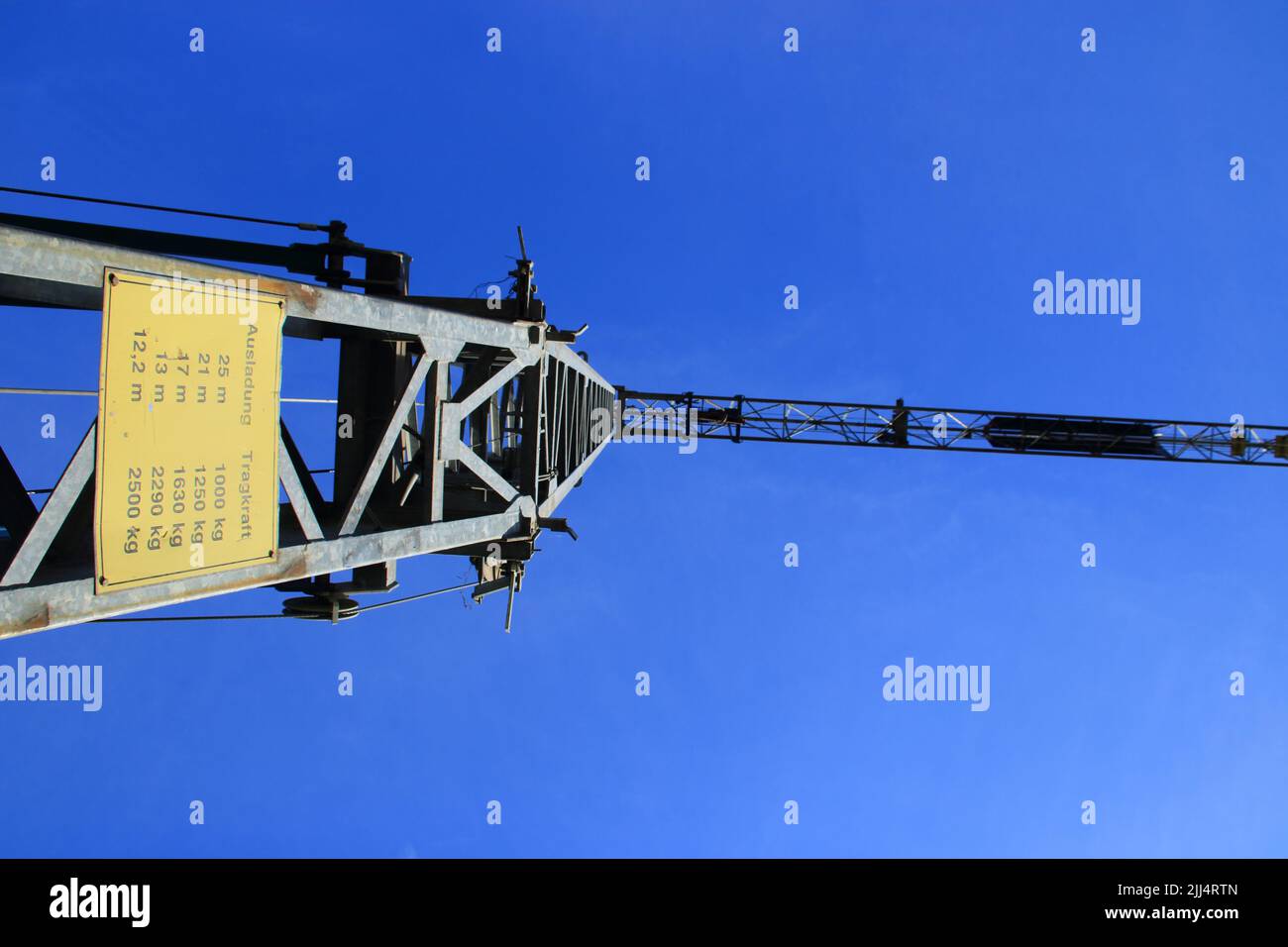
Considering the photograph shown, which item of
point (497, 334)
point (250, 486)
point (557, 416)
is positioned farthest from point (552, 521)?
point (250, 486)

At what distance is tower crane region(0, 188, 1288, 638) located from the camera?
337cm

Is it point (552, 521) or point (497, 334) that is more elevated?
point (497, 334)

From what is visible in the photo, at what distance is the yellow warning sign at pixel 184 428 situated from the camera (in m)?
3.43

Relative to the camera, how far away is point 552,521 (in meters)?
9.10

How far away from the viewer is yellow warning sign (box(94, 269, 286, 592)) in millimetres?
3428

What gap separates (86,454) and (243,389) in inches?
35.6

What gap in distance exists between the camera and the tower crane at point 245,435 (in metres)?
3.37

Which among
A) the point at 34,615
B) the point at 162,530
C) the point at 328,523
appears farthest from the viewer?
the point at 328,523

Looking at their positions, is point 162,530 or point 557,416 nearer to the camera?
point 162,530

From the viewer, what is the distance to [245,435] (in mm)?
4109

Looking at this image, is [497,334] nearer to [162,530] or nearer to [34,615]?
[162,530]

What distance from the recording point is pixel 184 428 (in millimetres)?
3768

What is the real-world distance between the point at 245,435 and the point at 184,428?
0.37 m

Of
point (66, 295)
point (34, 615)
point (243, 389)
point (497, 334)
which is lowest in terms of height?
point (34, 615)
